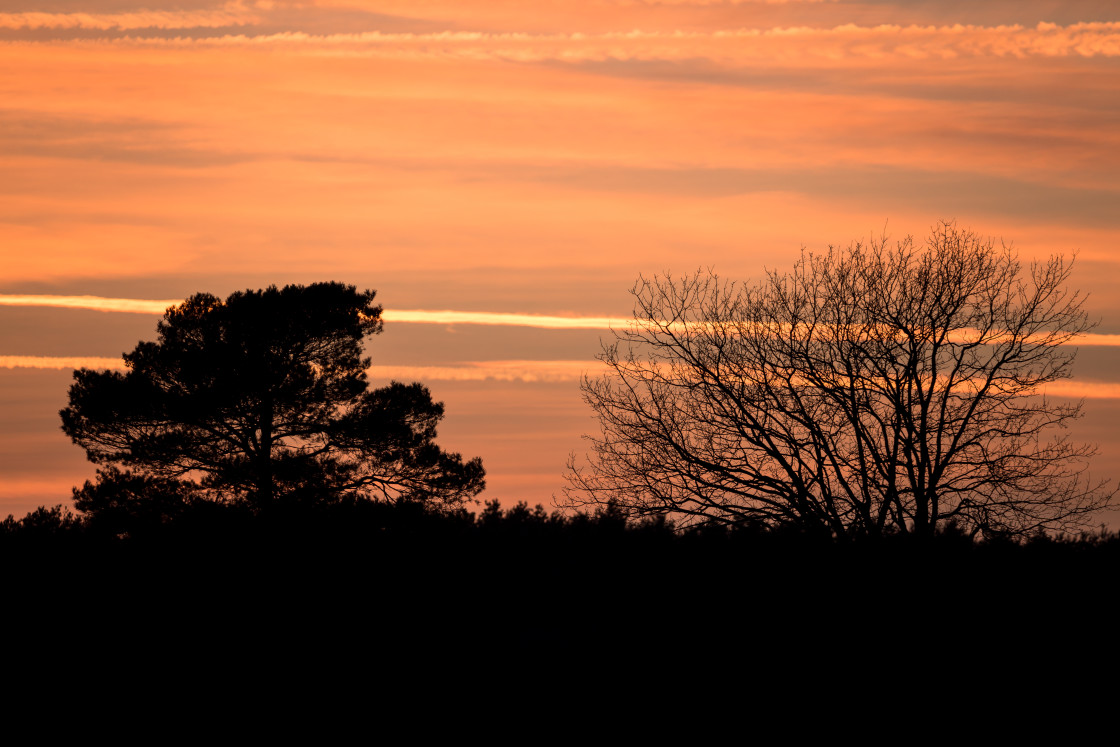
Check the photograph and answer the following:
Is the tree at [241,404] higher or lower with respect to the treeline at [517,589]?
higher

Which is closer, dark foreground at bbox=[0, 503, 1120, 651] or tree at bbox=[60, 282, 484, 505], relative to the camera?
dark foreground at bbox=[0, 503, 1120, 651]

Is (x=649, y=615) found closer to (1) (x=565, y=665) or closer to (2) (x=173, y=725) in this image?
(1) (x=565, y=665)

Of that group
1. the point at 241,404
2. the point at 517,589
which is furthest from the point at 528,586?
the point at 241,404

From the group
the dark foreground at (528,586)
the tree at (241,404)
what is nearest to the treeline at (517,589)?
the dark foreground at (528,586)

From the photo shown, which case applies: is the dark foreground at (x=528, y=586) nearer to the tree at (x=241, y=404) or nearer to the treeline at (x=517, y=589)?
the treeline at (x=517, y=589)

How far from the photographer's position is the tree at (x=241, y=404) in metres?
31.0

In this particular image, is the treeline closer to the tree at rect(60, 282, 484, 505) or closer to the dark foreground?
the dark foreground

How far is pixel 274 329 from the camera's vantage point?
31250 millimetres

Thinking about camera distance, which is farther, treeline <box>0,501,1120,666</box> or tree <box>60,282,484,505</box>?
tree <box>60,282,484,505</box>

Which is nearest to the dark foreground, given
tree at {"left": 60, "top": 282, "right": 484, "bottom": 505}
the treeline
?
the treeline

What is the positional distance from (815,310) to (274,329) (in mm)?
16140

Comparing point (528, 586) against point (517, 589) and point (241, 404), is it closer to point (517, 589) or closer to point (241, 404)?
point (517, 589)

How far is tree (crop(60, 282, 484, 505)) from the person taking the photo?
102ft

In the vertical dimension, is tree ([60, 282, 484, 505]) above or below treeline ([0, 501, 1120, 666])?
above
